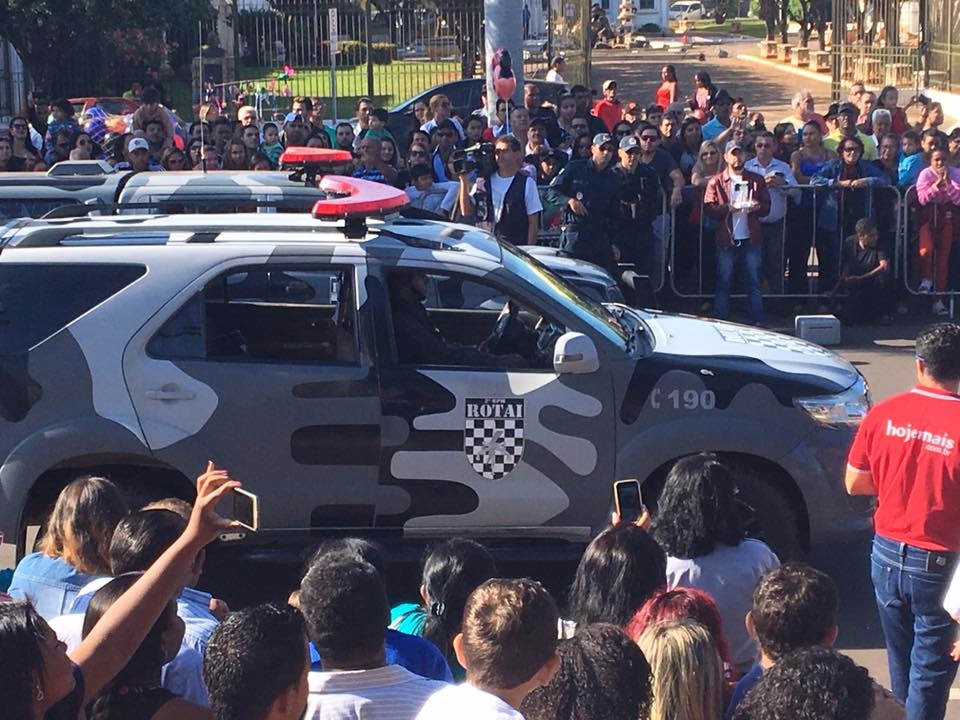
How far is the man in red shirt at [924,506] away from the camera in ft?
17.7

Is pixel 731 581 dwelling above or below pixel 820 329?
above

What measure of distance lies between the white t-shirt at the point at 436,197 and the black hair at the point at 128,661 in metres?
9.39

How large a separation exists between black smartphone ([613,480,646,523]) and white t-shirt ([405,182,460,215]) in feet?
26.7

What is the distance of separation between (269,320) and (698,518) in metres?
3.00

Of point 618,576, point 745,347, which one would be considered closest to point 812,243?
point 745,347

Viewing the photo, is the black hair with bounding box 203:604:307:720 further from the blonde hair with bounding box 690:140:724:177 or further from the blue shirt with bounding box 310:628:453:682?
the blonde hair with bounding box 690:140:724:177

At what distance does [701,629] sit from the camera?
3883 millimetres

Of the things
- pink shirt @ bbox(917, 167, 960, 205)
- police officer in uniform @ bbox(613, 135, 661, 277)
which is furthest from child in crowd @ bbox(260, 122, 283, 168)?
pink shirt @ bbox(917, 167, 960, 205)

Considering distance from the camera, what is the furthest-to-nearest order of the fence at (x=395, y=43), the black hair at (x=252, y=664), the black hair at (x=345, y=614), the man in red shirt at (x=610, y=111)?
the fence at (x=395, y=43) → the man in red shirt at (x=610, y=111) → the black hair at (x=345, y=614) → the black hair at (x=252, y=664)

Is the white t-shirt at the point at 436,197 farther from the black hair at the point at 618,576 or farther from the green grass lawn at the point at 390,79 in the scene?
the green grass lawn at the point at 390,79

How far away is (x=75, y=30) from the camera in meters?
27.7

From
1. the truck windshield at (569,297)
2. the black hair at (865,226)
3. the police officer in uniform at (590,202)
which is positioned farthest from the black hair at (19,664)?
the black hair at (865,226)

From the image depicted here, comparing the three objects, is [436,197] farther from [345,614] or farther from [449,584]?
[345,614]

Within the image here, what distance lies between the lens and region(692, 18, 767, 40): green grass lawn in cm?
7606
